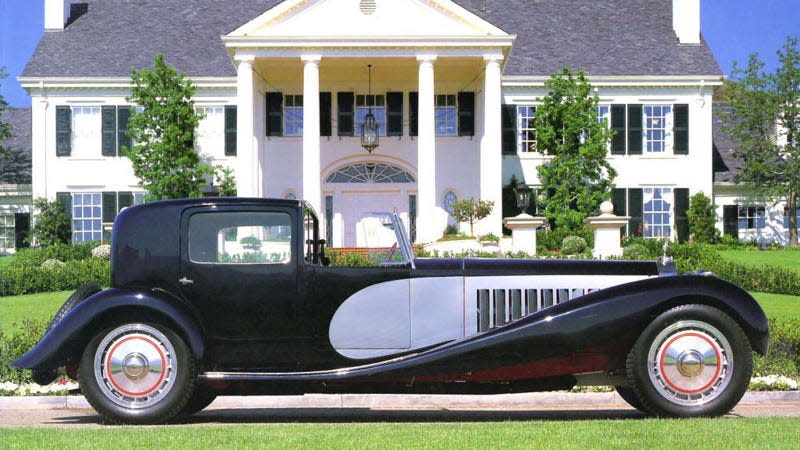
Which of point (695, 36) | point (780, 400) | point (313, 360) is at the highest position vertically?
point (695, 36)

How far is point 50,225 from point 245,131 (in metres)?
7.60

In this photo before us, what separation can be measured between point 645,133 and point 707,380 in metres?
27.5

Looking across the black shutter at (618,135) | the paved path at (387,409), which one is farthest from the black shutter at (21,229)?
the paved path at (387,409)

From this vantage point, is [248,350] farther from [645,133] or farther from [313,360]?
[645,133]

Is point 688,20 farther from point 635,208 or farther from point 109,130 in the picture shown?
point 109,130

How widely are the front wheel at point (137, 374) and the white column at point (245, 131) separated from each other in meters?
22.2

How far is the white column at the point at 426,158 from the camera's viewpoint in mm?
29062

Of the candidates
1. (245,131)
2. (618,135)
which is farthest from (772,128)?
(245,131)

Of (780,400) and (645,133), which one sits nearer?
(780,400)

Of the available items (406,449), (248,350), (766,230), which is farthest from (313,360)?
(766,230)

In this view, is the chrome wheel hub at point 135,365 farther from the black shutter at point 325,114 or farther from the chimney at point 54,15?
the chimney at point 54,15

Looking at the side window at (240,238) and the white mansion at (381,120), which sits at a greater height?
the white mansion at (381,120)

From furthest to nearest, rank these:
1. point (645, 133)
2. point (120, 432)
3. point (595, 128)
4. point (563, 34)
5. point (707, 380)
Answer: point (563, 34) < point (645, 133) < point (595, 128) < point (707, 380) < point (120, 432)

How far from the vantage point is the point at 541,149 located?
3203 centimetres
